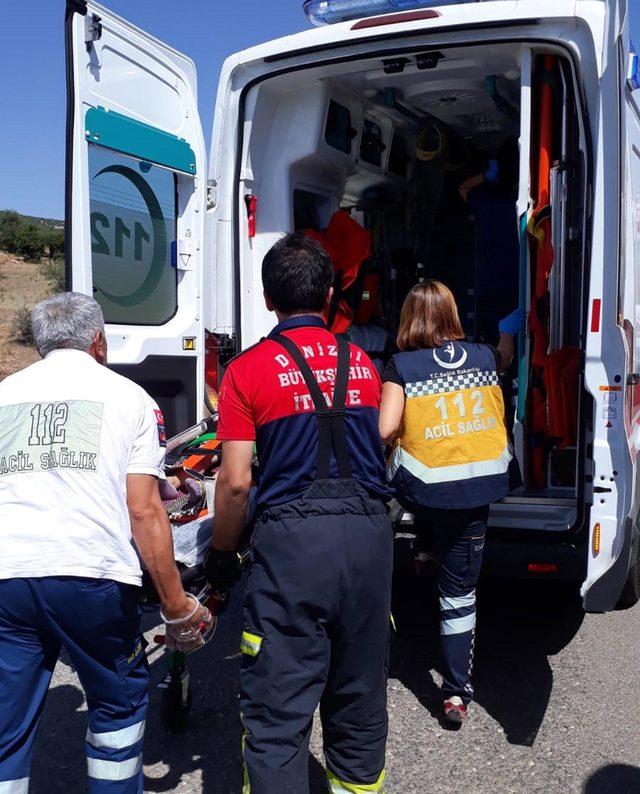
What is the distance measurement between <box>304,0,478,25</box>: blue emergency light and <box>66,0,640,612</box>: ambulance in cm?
1

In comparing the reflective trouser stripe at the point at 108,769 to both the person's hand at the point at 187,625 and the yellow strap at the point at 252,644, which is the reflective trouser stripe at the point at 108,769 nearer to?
the person's hand at the point at 187,625

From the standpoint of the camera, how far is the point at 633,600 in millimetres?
3707

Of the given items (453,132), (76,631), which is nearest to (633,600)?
(76,631)

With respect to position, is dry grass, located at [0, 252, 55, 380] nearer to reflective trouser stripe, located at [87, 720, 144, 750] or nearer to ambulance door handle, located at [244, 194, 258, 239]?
ambulance door handle, located at [244, 194, 258, 239]

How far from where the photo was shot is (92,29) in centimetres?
322

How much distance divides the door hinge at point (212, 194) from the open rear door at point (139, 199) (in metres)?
0.05

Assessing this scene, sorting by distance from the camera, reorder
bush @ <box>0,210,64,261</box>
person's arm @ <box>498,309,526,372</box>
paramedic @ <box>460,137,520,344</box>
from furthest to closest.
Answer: bush @ <box>0,210,64,261</box> → paramedic @ <box>460,137,520,344</box> → person's arm @ <box>498,309,526,372</box>

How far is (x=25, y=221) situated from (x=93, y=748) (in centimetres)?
3853

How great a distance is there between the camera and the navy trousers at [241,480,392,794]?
2223mm

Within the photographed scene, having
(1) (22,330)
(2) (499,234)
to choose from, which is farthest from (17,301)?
(2) (499,234)

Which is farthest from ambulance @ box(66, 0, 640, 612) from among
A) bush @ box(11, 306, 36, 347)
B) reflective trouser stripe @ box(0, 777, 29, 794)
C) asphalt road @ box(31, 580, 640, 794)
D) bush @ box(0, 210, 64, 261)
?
bush @ box(0, 210, 64, 261)

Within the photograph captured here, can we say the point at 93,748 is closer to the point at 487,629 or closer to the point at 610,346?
the point at 610,346

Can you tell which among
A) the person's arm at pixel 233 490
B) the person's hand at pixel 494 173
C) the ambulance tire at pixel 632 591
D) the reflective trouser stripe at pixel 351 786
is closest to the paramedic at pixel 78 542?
the person's arm at pixel 233 490

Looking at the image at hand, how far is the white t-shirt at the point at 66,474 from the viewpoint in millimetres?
2157
